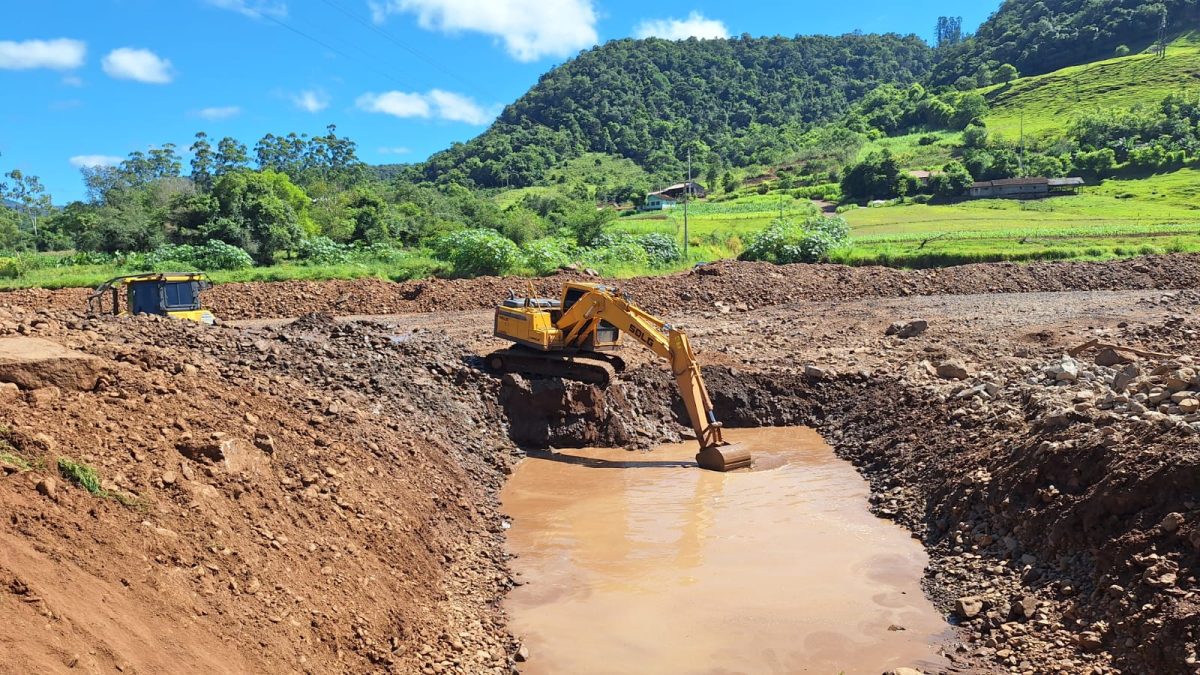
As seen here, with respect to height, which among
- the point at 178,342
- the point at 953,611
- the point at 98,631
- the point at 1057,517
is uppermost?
the point at 178,342

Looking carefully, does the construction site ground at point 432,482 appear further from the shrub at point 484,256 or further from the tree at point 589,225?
the tree at point 589,225

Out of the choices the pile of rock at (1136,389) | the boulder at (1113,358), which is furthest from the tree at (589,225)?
the pile of rock at (1136,389)

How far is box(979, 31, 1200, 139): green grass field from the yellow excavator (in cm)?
9134

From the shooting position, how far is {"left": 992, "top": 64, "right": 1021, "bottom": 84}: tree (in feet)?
433

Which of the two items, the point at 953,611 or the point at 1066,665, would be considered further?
the point at 953,611

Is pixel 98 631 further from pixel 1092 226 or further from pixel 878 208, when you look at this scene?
pixel 878 208

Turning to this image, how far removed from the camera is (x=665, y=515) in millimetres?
11523

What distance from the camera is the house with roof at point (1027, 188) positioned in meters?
67.8

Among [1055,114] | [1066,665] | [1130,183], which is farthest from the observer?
[1055,114]

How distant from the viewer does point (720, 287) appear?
1136 inches

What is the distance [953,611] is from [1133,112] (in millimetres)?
95870

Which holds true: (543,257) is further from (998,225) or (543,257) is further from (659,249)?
(998,225)

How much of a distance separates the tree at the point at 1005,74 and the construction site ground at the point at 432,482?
428 feet

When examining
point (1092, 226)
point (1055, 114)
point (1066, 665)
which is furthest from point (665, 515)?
point (1055, 114)
